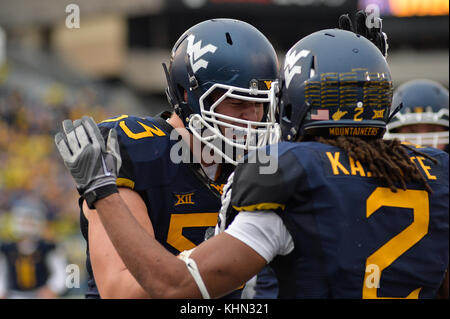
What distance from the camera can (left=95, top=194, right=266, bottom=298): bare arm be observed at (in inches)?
76.2

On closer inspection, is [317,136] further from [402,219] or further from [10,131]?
[10,131]

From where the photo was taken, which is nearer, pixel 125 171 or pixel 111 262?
pixel 111 262

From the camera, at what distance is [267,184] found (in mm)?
1937

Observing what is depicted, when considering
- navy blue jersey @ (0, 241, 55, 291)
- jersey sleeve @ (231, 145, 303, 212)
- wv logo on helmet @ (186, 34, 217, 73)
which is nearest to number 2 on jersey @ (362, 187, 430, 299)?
jersey sleeve @ (231, 145, 303, 212)

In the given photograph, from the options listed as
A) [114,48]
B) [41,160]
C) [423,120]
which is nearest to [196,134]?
[423,120]

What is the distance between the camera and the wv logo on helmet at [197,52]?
290 cm

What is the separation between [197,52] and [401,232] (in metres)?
1.31

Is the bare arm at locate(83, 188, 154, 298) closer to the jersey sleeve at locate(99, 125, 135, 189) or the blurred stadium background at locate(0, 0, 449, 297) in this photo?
the jersey sleeve at locate(99, 125, 135, 189)

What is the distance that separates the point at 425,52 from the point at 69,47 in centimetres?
1358

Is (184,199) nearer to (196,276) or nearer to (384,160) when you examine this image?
(196,276)

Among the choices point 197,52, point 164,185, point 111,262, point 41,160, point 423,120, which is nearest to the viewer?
point 111,262

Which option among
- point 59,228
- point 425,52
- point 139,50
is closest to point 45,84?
point 139,50

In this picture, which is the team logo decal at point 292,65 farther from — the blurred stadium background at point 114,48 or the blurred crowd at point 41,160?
the blurred stadium background at point 114,48

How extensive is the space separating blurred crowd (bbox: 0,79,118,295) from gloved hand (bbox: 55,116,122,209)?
7.85 m
